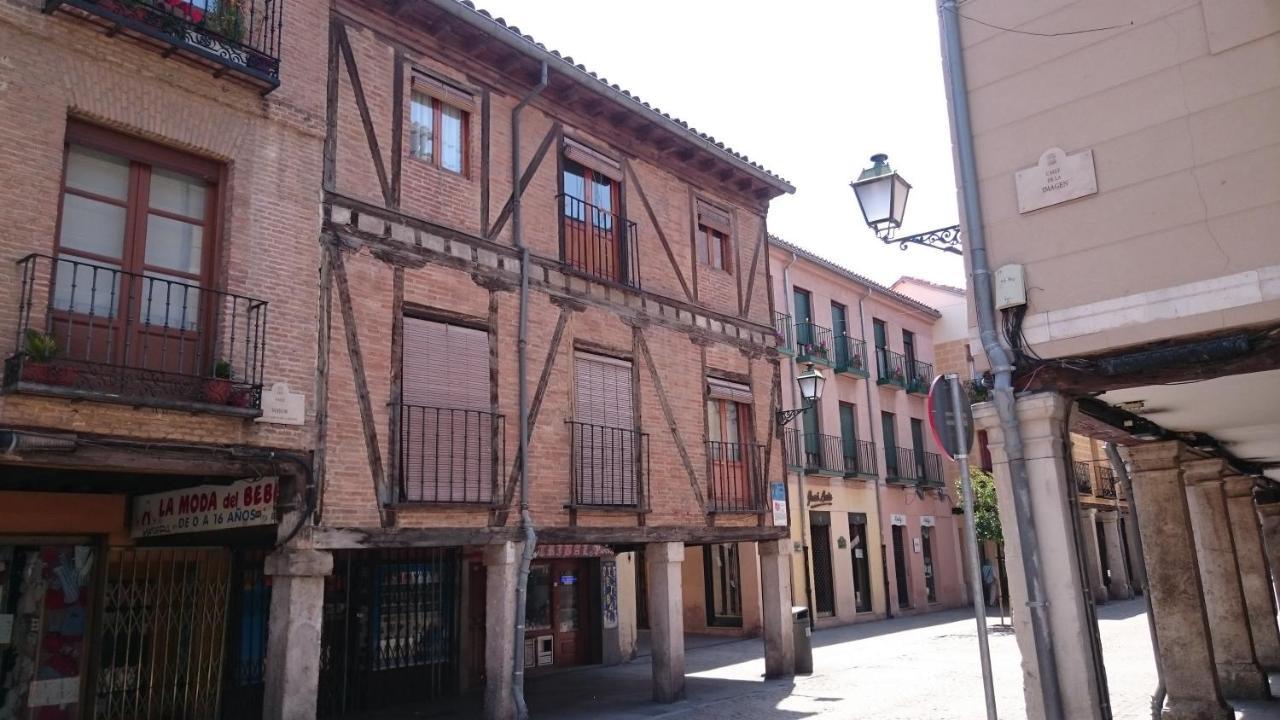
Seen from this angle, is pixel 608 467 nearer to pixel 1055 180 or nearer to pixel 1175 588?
pixel 1175 588

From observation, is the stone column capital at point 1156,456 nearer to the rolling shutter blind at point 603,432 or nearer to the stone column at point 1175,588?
the stone column at point 1175,588

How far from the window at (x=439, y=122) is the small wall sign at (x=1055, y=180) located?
687 centimetres

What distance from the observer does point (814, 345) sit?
25.5m

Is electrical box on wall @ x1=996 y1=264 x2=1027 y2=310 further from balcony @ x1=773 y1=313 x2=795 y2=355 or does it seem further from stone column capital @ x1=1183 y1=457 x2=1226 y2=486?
balcony @ x1=773 y1=313 x2=795 y2=355

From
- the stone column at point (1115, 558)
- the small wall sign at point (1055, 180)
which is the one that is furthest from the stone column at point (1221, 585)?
the stone column at point (1115, 558)

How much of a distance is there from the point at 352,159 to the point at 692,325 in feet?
20.2

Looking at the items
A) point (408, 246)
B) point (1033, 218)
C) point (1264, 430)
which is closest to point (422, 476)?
point (408, 246)

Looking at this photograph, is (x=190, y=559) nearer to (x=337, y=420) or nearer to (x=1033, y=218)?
(x=337, y=420)

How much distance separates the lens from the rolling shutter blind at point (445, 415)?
10.4m

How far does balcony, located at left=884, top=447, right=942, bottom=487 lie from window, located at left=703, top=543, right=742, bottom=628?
23.1 ft

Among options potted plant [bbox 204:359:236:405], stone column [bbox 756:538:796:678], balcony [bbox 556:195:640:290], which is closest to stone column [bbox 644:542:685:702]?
stone column [bbox 756:538:796:678]

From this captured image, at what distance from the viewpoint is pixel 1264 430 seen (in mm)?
10570

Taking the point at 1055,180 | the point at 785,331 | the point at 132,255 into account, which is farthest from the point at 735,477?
the point at 785,331

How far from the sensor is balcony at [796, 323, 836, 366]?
82.5 ft
